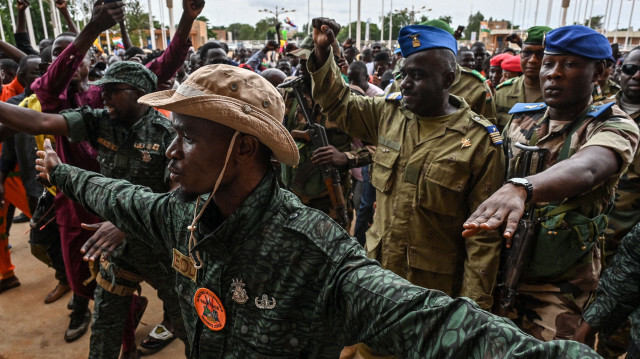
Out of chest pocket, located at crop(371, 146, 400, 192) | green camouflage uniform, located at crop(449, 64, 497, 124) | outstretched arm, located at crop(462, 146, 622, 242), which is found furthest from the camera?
green camouflage uniform, located at crop(449, 64, 497, 124)

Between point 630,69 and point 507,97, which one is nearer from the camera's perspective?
point 630,69

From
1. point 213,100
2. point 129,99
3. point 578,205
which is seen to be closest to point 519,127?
point 578,205

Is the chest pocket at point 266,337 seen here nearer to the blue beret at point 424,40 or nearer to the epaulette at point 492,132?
the epaulette at point 492,132

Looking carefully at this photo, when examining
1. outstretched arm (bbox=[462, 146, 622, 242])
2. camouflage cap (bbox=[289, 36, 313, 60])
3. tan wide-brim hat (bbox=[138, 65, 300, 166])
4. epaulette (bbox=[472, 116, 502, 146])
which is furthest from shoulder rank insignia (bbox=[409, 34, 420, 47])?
tan wide-brim hat (bbox=[138, 65, 300, 166])

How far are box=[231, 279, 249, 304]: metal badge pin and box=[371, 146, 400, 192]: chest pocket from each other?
4.71 ft

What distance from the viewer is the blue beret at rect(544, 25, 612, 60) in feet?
7.23

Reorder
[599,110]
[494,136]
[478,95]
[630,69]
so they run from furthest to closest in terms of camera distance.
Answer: [478,95] → [630,69] → [494,136] → [599,110]

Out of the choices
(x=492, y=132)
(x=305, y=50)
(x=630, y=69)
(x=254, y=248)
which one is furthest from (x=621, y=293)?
(x=305, y=50)

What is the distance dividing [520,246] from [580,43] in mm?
1145

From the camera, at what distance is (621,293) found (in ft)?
6.51

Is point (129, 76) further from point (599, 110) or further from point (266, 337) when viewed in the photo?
point (599, 110)

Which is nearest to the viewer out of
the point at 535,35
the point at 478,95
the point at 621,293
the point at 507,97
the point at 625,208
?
the point at 621,293

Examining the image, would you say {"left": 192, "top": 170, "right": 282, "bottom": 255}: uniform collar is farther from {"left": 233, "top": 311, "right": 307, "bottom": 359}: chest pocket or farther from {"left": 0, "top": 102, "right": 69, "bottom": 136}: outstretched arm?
{"left": 0, "top": 102, "right": 69, "bottom": 136}: outstretched arm

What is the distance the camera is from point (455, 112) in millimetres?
2508
